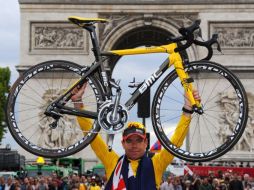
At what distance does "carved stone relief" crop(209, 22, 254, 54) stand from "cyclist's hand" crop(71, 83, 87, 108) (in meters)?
30.1

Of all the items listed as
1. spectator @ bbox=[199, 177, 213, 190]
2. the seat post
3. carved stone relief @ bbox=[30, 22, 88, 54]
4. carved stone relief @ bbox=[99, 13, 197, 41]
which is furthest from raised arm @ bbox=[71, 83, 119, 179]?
carved stone relief @ bbox=[99, 13, 197, 41]

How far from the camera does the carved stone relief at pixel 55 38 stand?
36219mm

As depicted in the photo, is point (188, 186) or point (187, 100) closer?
point (187, 100)

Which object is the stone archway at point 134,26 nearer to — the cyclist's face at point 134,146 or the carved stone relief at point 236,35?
the carved stone relief at point 236,35

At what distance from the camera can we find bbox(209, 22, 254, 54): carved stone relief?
3625cm

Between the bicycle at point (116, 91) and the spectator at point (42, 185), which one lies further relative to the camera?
the spectator at point (42, 185)

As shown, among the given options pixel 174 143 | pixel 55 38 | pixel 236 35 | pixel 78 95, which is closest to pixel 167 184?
pixel 78 95

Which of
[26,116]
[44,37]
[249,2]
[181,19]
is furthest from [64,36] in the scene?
[26,116]

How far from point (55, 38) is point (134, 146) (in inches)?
1230

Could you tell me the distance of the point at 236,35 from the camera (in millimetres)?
36250

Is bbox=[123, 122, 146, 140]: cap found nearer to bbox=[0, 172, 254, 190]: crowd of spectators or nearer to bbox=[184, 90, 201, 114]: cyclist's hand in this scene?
bbox=[184, 90, 201, 114]: cyclist's hand

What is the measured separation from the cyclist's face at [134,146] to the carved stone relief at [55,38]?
30968mm

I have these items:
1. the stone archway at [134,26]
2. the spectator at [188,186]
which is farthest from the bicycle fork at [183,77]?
the stone archway at [134,26]

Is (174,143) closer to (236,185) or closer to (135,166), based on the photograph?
(135,166)
